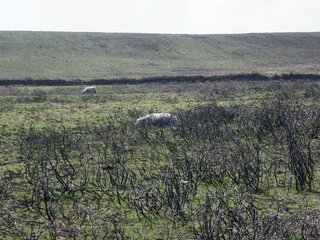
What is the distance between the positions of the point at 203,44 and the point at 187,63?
51.2ft

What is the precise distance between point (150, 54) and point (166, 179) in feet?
205

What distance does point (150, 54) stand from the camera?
232ft

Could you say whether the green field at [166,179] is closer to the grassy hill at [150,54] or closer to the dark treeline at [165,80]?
the dark treeline at [165,80]

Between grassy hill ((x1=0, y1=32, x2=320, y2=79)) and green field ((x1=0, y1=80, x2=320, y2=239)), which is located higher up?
grassy hill ((x1=0, y1=32, x2=320, y2=79))

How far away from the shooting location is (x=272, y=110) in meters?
16.9

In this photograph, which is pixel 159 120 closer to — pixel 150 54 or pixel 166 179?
pixel 166 179

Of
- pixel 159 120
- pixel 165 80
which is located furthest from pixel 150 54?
pixel 159 120

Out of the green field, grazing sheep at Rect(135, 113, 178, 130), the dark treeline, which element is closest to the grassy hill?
the dark treeline

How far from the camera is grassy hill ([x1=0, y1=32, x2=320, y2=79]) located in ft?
180

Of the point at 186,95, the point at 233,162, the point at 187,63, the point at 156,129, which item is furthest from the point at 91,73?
the point at 233,162

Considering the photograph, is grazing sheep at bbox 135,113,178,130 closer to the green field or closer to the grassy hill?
the green field

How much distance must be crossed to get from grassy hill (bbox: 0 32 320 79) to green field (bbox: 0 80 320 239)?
34.0m

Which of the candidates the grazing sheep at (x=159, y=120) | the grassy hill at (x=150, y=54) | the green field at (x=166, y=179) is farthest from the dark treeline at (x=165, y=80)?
the grazing sheep at (x=159, y=120)

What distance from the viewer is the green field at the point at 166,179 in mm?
7562
